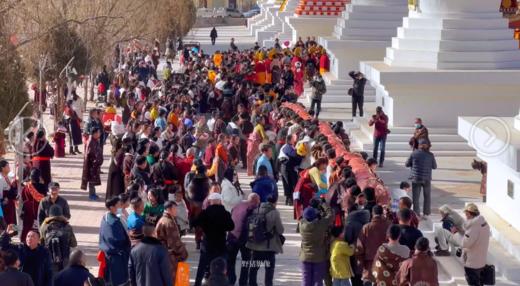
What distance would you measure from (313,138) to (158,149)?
2703mm

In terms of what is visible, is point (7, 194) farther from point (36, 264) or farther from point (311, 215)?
point (311, 215)

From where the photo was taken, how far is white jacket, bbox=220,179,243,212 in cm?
1571

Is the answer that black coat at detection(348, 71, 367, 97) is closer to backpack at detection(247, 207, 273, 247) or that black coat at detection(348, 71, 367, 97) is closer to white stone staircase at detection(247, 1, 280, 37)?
backpack at detection(247, 207, 273, 247)

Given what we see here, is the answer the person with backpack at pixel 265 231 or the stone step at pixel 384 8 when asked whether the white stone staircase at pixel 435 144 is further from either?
the stone step at pixel 384 8

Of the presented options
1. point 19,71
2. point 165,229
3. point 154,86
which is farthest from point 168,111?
point 165,229

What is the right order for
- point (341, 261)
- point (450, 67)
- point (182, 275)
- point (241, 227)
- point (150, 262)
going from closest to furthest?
point (150, 262)
point (182, 275)
point (341, 261)
point (241, 227)
point (450, 67)

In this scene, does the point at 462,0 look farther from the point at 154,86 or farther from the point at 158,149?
the point at 154,86

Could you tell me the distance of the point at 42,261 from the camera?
1194 cm

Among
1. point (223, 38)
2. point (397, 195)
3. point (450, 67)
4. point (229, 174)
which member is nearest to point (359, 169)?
point (397, 195)

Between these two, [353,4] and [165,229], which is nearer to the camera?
[165,229]

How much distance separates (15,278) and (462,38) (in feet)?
52.5

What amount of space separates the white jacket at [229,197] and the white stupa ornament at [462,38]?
1026cm

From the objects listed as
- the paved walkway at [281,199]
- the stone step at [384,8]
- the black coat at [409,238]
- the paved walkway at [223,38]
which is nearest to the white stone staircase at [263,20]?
the paved walkway at [223,38]

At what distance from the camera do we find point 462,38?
25.4m
